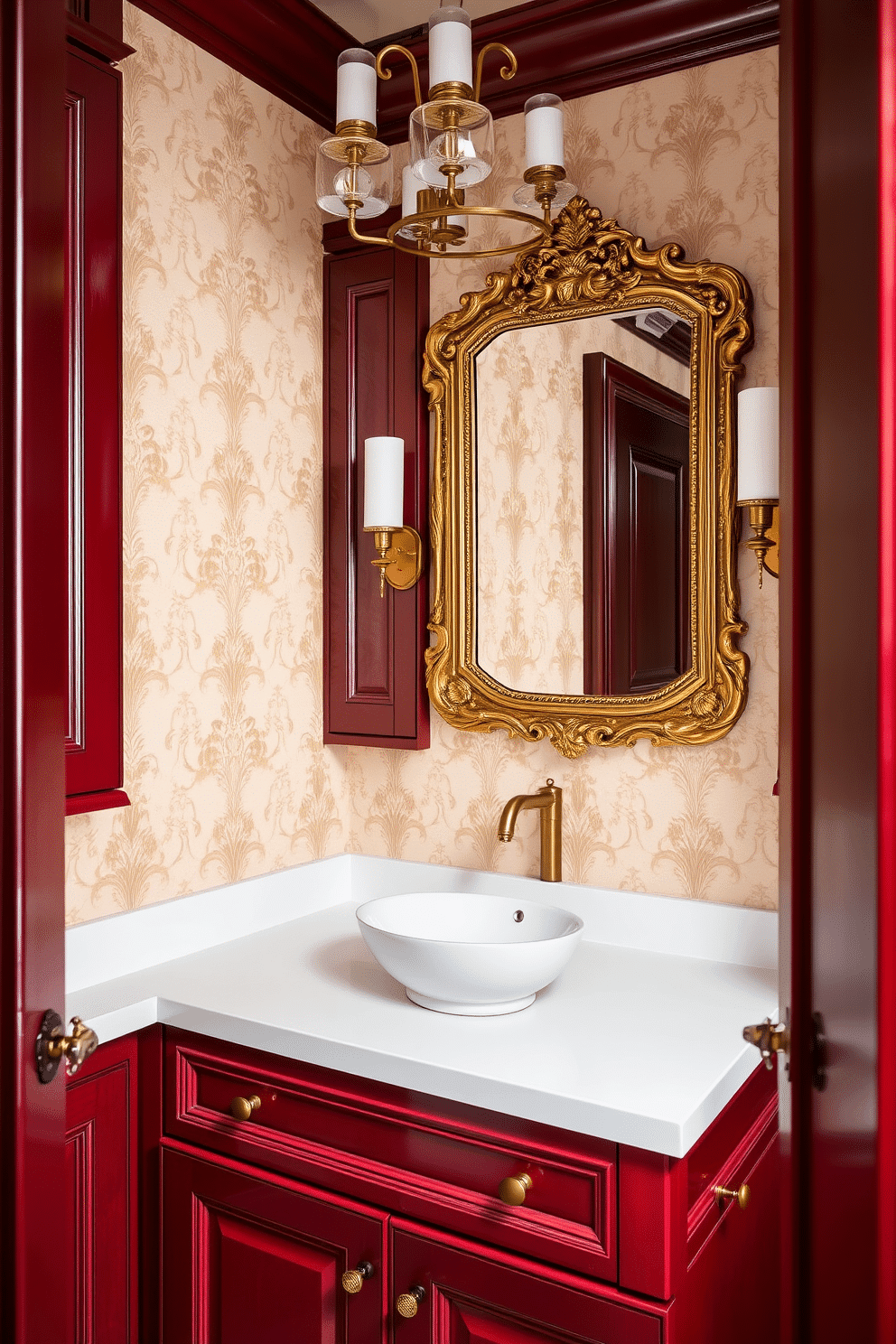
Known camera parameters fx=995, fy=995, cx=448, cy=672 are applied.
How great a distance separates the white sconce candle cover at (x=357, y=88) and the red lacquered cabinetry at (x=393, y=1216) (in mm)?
1435

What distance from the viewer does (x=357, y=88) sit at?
1539 millimetres

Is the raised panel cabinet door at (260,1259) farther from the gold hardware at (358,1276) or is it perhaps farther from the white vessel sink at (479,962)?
the white vessel sink at (479,962)

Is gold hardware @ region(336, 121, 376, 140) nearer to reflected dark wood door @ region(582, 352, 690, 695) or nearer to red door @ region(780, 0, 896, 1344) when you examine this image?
reflected dark wood door @ region(582, 352, 690, 695)

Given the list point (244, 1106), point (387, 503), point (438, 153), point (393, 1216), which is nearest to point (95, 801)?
point (244, 1106)

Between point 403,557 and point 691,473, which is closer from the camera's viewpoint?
point 691,473

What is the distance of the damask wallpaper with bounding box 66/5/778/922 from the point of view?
169cm

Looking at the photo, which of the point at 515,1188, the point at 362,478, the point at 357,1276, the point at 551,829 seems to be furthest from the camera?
the point at 362,478

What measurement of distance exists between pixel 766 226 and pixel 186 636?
48.4 inches

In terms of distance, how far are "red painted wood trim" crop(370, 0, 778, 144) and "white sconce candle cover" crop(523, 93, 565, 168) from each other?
0.21 metres

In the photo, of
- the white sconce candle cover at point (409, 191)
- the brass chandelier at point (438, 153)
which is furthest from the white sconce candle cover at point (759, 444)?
the white sconce candle cover at point (409, 191)

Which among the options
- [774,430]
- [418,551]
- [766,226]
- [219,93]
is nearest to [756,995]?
[774,430]

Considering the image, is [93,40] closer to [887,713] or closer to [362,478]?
[362,478]

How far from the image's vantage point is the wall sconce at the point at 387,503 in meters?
1.95

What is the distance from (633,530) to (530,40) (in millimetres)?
915
